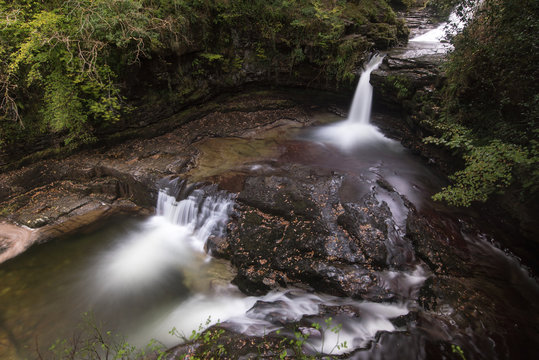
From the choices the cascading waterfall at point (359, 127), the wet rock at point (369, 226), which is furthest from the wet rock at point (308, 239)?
the cascading waterfall at point (359, 127)

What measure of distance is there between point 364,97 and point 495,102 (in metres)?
4.82

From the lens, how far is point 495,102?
5.54 metres

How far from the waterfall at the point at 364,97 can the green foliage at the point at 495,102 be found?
3.32m

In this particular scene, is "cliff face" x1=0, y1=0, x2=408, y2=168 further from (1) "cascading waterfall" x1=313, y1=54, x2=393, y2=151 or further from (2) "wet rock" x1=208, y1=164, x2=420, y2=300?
(2) "wet rock" x1=208, y1=164, x2=420, y2=300

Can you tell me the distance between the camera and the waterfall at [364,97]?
9.70 metres

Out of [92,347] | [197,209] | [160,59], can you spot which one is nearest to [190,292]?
[92,347]

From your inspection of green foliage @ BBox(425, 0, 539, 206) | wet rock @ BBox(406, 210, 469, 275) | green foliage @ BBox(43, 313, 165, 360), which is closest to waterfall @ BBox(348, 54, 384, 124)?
green foliage @ BBox(425, 0, 539, 206)

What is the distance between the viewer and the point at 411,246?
494cm

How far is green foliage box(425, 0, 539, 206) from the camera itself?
4355 mm

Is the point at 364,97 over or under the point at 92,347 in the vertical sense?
over

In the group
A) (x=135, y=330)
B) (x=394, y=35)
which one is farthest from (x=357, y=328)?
(x=394, y=35)

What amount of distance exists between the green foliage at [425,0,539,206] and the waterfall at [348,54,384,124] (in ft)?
10.9

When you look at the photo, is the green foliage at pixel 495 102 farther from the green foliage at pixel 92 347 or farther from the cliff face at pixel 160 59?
the green foliage at pixel 92 347

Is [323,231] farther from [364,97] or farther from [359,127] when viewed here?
[364,97]
